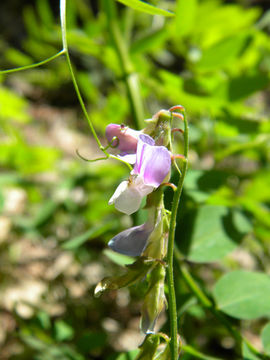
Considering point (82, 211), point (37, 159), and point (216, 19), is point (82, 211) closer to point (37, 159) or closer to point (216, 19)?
point (37, 159)

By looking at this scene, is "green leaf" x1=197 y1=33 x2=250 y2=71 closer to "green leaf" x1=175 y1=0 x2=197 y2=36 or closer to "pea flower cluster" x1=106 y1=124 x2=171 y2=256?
"green leaf" x1=175 y1=0 x2=197 y2=36

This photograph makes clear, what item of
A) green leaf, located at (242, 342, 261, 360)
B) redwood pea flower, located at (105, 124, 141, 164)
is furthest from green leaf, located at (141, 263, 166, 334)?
green leaf, located at (242, 342, 261, 360)

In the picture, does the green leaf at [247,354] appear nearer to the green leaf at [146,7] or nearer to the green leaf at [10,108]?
the green leaf at [146,7]

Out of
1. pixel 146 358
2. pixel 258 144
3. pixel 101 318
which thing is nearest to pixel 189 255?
pixel 146 358

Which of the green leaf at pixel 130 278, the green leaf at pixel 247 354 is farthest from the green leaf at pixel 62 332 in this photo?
the green leaf at pixel 130 278

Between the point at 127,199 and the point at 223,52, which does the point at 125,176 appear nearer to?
the point at 223,52

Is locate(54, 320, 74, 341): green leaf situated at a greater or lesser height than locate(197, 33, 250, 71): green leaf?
lesser

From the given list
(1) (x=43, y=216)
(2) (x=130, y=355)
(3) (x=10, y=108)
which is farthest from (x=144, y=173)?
(3) (x=10, y=108)
